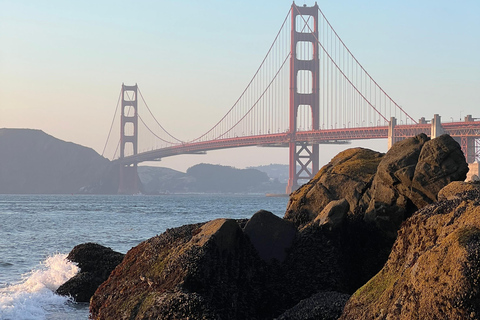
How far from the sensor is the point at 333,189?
1020 cm

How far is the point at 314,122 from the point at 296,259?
66534 mm

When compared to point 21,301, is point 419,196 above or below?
above

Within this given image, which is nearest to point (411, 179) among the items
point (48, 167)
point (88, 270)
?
point (88, 270)

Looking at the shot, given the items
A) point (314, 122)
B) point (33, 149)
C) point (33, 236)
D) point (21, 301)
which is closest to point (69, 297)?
point (21, 301)

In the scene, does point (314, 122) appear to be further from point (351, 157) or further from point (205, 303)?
point (205, 303)

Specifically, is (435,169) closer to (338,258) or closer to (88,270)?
(338,258)

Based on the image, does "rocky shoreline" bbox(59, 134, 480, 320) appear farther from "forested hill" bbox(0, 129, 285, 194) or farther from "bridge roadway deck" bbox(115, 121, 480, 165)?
"forested hill" bbox(0, 129, 285, 194)

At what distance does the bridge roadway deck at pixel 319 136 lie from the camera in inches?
2345

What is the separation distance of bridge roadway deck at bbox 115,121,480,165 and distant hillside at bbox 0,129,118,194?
175 feet

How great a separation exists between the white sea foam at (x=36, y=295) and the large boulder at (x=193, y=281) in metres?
1.82

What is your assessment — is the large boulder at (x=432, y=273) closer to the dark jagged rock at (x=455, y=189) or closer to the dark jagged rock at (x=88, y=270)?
the dark jagged rock at (x=455, y=189)

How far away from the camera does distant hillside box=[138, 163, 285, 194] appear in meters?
178

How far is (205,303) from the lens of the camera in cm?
672

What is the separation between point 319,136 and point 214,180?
392ft
